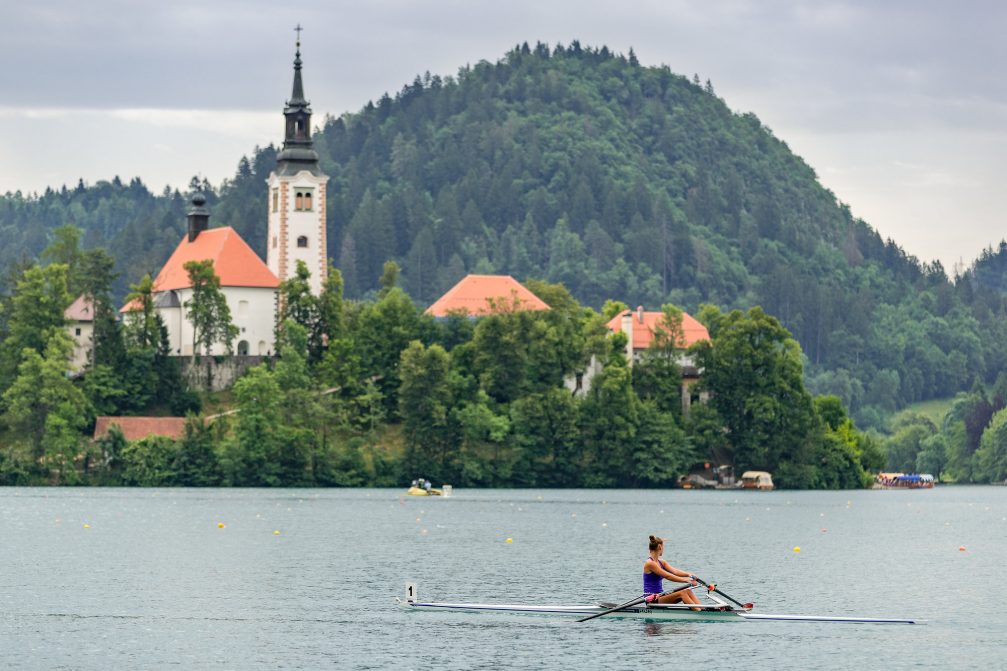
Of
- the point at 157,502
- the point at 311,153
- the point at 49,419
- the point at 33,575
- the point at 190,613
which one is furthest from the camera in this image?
the point at 311,153

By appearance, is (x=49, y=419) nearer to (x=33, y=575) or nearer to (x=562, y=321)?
(x=562, y=321)

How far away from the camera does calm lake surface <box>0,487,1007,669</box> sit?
58.6 m

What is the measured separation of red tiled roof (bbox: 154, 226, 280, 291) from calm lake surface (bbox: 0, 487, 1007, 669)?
42.1 meters

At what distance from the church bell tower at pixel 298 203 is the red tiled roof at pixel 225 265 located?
15.5 feet

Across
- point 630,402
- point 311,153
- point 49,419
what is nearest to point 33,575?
point 49,419

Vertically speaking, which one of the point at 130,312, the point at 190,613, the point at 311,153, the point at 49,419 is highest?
the point at 311,153

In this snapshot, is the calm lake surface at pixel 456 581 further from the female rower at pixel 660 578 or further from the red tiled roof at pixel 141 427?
the red tiled roof at pixel 141 427

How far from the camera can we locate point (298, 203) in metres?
193

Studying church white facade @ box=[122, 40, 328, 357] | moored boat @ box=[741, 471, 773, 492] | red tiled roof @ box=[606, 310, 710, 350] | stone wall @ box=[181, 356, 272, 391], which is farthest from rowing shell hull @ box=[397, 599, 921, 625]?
red tiled roof @ box=[606, 310, 710, 350]

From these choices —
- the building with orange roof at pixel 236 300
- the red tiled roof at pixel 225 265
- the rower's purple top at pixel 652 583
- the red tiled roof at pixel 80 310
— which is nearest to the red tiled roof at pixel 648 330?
the building with orange roof at pixel 236 300

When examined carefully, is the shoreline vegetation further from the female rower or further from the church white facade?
the female rower

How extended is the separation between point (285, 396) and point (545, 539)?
64607 millimetres

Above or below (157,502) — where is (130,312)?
above

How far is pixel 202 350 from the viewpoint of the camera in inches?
7042
